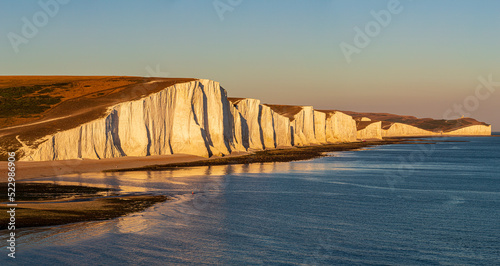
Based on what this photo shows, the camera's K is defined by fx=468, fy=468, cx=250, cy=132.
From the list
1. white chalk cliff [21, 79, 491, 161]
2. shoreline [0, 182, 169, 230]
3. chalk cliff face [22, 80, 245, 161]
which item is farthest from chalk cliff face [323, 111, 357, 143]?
shoreline [0, 182, 169, 230]

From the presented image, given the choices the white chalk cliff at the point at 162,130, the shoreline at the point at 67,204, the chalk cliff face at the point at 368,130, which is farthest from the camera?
the chalk cliff face at the point at 368,130

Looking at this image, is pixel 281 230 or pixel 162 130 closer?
pixel 281 230

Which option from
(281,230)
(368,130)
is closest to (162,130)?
(281,230)

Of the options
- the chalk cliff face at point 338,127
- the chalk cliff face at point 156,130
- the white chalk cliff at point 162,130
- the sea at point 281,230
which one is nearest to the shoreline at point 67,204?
the sea at point 281,230

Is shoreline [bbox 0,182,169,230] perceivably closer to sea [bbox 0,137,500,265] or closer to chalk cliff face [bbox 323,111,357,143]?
sea [bbox 0,137,500,265]

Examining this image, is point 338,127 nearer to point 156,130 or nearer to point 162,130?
point 162,130

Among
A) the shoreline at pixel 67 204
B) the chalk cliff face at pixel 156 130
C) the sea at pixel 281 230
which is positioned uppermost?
the chalk cliff face at pixel 156 130

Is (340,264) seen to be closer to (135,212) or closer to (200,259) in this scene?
(200,259)

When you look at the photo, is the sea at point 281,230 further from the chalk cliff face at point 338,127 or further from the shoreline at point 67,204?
the chalk cliff face at point 338,127
